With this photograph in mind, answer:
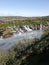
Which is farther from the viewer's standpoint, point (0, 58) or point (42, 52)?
point (0, 58)

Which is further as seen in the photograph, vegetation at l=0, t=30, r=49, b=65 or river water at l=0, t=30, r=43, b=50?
river water at l=0, t=30, r=43, b=50

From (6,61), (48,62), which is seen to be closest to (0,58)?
(6,61)

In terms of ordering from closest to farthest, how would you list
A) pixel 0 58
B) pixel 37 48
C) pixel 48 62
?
pixel 48 62
pixel 37 48
pixel 0 58

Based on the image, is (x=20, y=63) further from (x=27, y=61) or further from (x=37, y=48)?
(x=37, y=48)

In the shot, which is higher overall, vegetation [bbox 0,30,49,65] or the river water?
vegetation [bbox 0,30,49,65]

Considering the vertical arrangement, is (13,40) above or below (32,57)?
below

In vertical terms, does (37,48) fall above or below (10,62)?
above

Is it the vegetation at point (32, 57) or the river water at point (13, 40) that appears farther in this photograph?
the river water at point (13, 40)

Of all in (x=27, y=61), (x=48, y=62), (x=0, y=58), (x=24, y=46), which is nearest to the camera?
(x=48, y=62)

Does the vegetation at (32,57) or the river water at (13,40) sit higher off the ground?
the vegetation at (32,57)

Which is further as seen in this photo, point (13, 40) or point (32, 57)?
point (13, 40)
